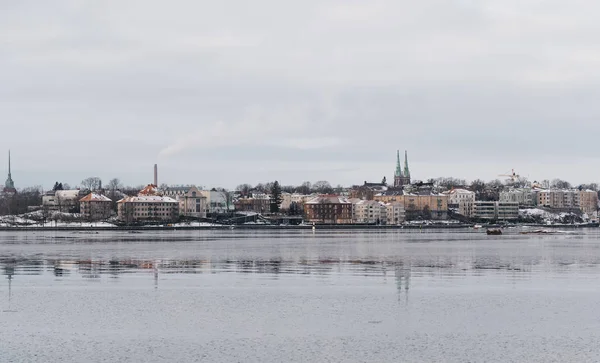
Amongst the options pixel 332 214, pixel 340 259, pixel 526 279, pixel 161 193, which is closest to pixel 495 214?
pixel 332 214

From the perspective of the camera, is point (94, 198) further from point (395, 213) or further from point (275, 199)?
point (395, 213)

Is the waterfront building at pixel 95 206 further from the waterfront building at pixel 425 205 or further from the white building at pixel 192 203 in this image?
the waterfront building at pixel 425 205

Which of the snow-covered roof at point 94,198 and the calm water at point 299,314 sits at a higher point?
the snow-covered roof at point 94,198

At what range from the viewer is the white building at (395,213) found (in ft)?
599

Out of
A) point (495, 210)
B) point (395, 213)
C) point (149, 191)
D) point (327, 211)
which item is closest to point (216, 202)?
point (149, 191)

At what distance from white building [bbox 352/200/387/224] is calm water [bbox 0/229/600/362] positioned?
13788 centimetres

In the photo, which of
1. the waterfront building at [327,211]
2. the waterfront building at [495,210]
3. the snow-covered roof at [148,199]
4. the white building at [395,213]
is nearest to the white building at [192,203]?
the snow-covered roof at [148,199]

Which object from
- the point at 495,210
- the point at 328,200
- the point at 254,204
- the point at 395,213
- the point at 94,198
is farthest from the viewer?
the point at 254,204

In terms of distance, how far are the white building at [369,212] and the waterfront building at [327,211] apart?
11.2ft

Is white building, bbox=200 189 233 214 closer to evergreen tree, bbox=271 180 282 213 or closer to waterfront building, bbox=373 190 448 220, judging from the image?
evergreen tree, bbox=271 180 282 213

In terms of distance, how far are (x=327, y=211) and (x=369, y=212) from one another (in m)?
10.2

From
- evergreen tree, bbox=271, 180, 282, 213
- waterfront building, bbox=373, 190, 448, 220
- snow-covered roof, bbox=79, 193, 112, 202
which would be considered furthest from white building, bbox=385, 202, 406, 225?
snow-covered roof, bbox=79, 193, 112, 202

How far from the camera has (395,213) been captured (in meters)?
185

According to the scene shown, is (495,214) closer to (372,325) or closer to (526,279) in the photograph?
(526,279)
